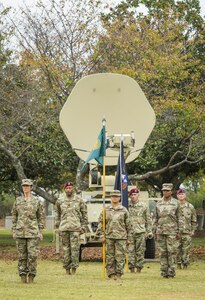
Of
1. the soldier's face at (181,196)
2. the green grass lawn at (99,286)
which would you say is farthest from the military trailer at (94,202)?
the soldier's face at (181,196)

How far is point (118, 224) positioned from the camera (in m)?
17.2

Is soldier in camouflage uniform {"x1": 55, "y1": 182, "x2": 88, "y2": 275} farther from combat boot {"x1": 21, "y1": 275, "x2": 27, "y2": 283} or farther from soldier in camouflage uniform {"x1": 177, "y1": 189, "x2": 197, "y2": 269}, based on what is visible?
soldier in camouflage uniform {"x1": 177, "y1": 189, "x2": 197, "y2": 269}

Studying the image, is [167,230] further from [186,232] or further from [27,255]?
[186,232]

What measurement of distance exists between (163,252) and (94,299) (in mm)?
4596

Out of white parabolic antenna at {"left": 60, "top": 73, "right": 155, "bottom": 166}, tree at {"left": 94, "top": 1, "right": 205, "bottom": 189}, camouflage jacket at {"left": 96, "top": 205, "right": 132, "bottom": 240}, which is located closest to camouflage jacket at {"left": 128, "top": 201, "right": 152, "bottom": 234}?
white parabolic antenna at {"left": 60, "top": 73, "right": 155, "bottom": 166}

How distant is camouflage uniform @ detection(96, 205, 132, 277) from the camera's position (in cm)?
1708

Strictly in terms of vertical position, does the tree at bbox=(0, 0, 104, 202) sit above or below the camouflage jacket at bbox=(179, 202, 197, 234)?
above

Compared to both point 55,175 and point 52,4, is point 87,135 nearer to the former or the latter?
point 52,4

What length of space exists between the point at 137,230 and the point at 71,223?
2444 millimetres

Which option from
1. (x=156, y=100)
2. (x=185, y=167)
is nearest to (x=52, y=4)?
(x=156, y=100)

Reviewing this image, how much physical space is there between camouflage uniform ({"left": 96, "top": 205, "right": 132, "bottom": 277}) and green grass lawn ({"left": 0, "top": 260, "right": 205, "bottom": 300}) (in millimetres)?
283

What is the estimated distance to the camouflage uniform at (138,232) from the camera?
65.8 ft

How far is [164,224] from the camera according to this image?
1798cm

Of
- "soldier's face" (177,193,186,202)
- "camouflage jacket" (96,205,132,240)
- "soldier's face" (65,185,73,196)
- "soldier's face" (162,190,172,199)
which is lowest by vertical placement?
"camouflage jacket" (96,205,132,240)
